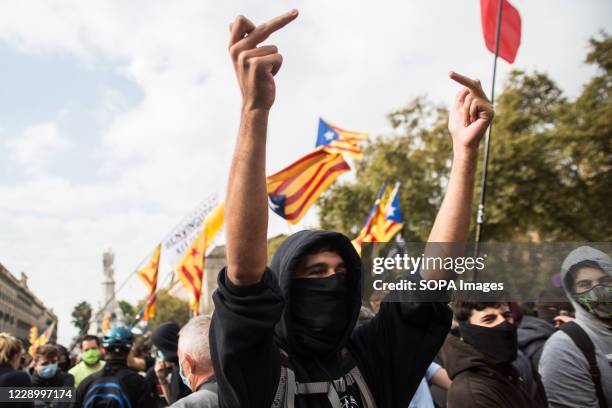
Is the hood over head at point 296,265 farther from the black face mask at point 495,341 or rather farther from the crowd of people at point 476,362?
the black face mask at point 495,341

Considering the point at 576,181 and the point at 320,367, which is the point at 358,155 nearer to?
the point at 320,367

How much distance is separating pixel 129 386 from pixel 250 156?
337 cm

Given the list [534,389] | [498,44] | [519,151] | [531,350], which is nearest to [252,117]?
[534,389]

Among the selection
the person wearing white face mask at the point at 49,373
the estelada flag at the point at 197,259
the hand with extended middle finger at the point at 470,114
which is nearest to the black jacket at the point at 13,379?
the person wearing white face mask at the point at 49,373

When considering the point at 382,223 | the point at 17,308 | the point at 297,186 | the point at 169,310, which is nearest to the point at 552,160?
the point at 382,223

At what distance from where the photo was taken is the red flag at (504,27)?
654 centimetres

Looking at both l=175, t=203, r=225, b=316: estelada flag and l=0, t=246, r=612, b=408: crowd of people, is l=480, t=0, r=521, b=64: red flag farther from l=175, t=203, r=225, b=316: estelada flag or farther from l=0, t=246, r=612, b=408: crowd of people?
l=175, t=203, r=225, b=316: estelada flag

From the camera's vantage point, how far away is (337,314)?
201 cm

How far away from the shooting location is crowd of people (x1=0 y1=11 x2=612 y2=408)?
5.36 feet

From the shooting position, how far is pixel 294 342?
6.36ft

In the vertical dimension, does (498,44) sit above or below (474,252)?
above

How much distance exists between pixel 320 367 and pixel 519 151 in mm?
19222

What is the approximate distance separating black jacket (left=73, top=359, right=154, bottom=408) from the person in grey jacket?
114 inches

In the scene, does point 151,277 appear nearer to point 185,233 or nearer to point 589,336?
point 185,233
